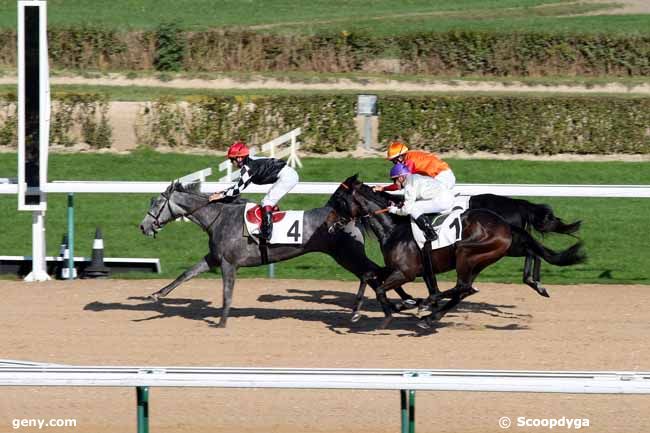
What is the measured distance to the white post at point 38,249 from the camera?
36.8 feet

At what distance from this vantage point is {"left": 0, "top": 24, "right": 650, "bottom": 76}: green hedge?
26062 millimetres

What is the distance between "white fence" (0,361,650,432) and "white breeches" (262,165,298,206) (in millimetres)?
3940

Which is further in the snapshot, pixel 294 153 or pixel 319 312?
pixel 294 153

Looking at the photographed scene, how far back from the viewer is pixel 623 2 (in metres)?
36.1

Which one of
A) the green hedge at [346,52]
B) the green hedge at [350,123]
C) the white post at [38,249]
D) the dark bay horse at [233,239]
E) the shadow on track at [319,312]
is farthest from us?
the green hedge at [346,52]

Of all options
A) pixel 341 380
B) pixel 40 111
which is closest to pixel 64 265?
pixel 40 111

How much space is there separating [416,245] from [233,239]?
1420mm

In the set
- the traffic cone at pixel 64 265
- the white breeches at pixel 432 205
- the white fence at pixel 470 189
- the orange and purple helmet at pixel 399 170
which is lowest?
the traffic cone at pixel 64 265

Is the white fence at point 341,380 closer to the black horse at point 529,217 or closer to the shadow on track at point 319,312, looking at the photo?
the shadow on track at point 319,312

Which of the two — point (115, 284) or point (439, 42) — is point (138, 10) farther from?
point (115, 284)

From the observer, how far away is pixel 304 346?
900cm

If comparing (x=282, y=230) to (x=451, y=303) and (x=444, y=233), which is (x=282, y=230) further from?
(x=451, y=303)

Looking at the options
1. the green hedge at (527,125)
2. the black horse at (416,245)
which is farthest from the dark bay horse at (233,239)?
the green hedge at (527,125)

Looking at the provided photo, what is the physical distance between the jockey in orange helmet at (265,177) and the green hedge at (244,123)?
854 centimetres
